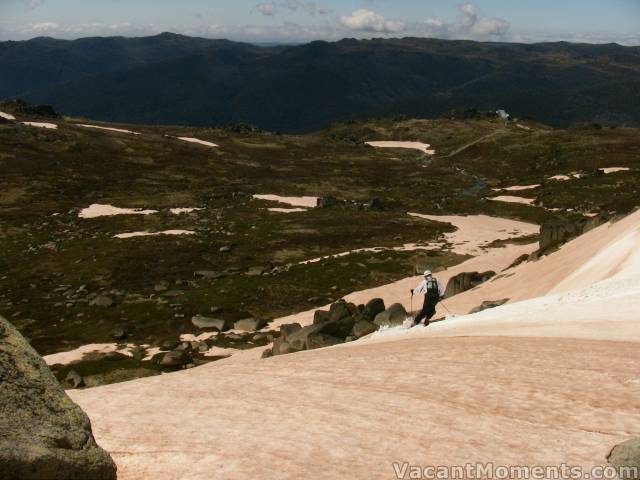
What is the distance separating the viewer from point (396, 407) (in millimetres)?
12148

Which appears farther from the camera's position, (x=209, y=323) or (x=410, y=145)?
(x=410, y=145)

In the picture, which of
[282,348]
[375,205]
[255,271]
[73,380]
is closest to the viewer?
[73,380]

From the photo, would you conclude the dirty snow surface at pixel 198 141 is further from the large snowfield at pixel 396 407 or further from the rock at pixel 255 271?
the large snowfield at pixel 396 407

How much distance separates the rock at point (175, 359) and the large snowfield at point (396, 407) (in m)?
16.5

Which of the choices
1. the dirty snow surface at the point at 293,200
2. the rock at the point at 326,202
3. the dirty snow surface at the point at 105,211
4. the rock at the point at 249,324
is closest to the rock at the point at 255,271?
the rock at the point at 249,324

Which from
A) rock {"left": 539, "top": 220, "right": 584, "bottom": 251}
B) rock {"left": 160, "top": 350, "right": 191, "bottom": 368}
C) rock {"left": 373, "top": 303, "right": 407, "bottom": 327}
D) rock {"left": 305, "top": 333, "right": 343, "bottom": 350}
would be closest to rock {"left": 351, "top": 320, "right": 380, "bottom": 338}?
rock {"left": 373, "top": 303, "right": 407, "bottom": 327}

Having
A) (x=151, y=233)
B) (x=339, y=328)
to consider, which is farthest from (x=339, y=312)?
(x=151, y=233)

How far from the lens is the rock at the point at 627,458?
867cm

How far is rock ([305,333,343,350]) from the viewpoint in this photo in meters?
29.6

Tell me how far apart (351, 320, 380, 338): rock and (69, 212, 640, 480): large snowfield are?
430 inches

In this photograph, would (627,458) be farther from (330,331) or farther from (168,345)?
(168,345)

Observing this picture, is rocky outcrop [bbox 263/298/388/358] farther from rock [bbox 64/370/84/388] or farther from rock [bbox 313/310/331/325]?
rock [bbox 64/370/84/388]

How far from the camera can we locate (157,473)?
9.16 meters

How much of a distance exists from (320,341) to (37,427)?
73.4 ft
